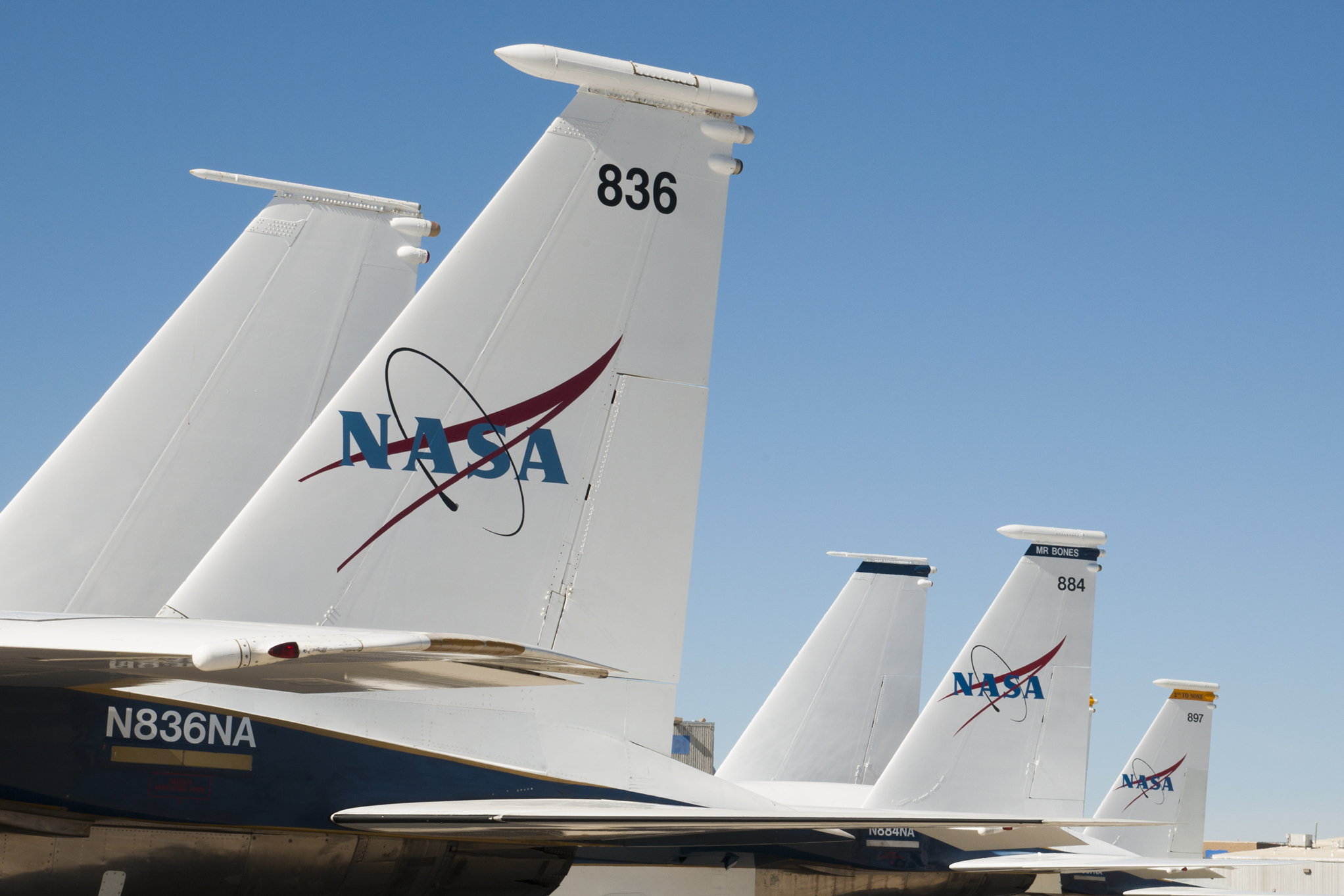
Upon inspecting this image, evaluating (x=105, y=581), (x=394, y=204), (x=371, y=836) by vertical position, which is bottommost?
(x=371, y=836)

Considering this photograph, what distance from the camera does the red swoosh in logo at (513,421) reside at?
6645 mm

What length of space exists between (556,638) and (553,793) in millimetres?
890

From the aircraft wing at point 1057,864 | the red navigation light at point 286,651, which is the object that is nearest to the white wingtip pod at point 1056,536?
the aircraft wing at point 1057,864

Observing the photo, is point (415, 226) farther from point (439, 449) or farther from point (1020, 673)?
point (1020, 673)

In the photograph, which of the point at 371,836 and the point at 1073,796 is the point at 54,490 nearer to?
the point at 371,836

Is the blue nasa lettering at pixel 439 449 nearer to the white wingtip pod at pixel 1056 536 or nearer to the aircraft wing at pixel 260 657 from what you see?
the aircraft wing at pixel 260 657

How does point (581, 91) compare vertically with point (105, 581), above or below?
above

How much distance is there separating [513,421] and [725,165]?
6.99 ft

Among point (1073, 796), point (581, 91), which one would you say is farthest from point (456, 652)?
point (1073, 796)

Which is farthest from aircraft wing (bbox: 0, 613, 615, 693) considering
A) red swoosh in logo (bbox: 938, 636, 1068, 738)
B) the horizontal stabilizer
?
red swoosh in logo (bbox: 938, 636, 1068, 738)

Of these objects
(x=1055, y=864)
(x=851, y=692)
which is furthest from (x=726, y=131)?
(x=851, y=692)

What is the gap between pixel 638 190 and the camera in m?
7.38

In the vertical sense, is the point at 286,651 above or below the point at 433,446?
below

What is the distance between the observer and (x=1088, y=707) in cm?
1524
